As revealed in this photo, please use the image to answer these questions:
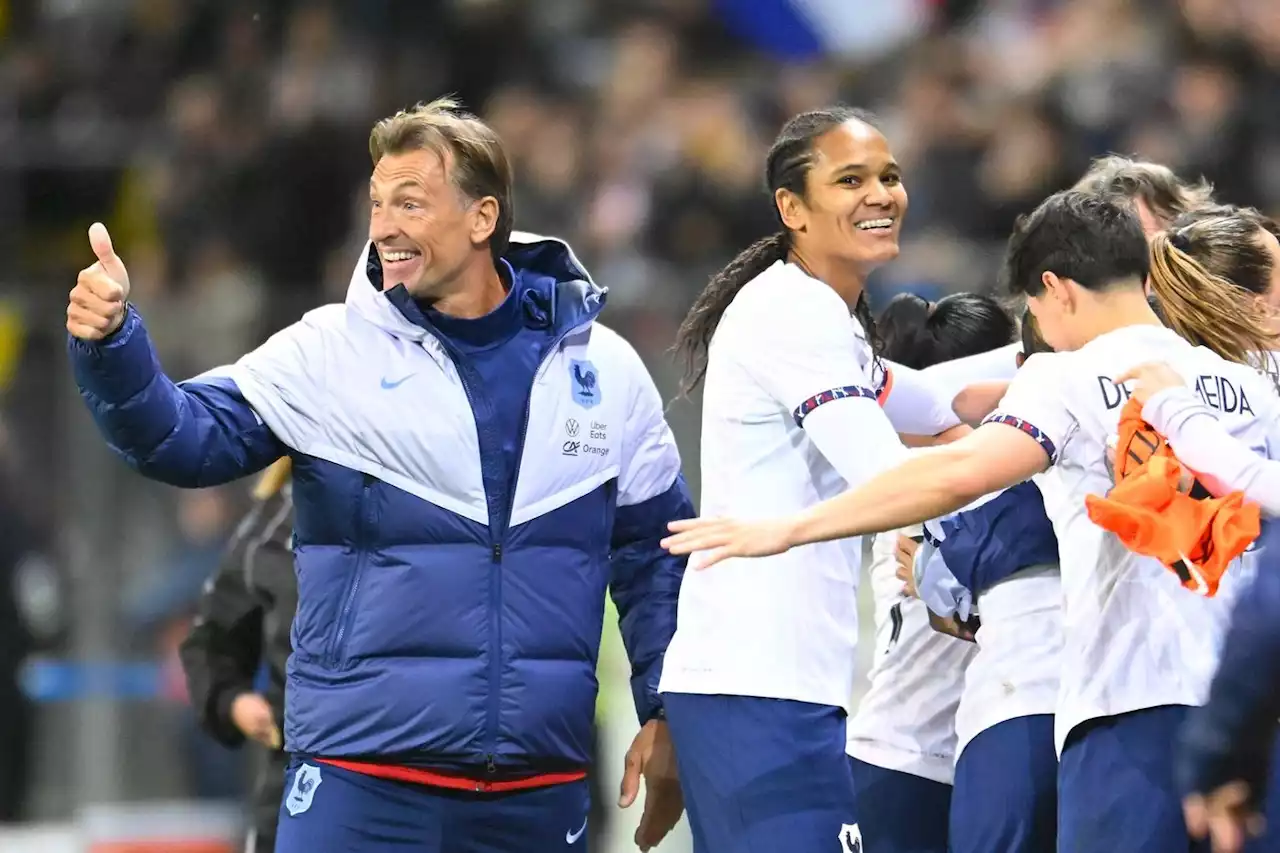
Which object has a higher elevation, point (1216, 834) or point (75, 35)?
point (75, 35)

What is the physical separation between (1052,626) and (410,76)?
26.9 ft

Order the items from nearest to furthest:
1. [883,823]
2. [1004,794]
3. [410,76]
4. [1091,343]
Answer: [1091,343]
[1004,794]
[883,823]
[410,76]

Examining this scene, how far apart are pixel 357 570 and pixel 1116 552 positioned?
149 centimetres

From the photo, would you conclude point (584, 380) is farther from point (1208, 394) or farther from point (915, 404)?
point (1208, 394)

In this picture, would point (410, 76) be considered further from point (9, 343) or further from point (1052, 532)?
A: point (1052, 532)

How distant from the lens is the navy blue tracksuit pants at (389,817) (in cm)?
428

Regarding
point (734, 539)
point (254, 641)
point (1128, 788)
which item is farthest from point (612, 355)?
point (254, 641)

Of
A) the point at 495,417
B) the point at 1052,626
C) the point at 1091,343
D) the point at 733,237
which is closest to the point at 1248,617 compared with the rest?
the point at 1091,343

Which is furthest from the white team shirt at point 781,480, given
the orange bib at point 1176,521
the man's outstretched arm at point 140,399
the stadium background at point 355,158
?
the stadium background at point 355,158

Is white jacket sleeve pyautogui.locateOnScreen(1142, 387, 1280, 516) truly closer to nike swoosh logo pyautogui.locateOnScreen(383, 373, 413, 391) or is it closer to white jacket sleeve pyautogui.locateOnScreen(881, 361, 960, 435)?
white jacket sleeve pyautogui.locateOnScreen(881, 361, 960, 435)

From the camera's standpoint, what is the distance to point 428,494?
435cm

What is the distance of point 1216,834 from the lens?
129 inches

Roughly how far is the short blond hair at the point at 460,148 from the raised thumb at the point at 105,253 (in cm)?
77

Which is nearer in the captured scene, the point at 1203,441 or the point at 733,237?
the point at 1203,441
